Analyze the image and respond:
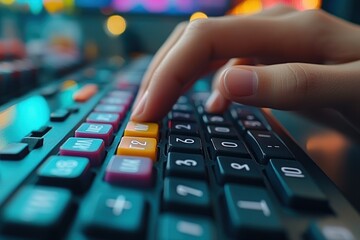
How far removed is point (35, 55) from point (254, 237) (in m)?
0.63

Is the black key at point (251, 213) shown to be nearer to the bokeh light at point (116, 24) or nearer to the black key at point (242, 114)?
the black key at point (242, 114)

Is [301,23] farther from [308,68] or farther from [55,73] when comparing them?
[55,73]

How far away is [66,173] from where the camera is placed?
212 millimetres

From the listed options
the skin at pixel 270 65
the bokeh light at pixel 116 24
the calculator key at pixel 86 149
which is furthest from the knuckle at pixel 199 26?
the bokeh light at pixel 116 24

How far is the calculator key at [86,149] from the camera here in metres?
0.25

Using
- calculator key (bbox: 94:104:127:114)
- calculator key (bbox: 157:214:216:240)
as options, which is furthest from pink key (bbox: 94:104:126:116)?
calculator key (bbox: 157:214:216:240)

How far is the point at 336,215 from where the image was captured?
0.21 meters

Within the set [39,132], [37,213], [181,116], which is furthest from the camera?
[181,116]

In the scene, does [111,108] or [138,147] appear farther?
Result: [111,108]

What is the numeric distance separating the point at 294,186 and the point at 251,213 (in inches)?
1.9

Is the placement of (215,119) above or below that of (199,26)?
below

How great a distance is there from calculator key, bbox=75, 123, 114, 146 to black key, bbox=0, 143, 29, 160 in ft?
0.16

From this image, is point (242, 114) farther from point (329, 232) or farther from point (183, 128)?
point (329, 232)

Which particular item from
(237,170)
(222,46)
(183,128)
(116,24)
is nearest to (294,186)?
(237,170)
